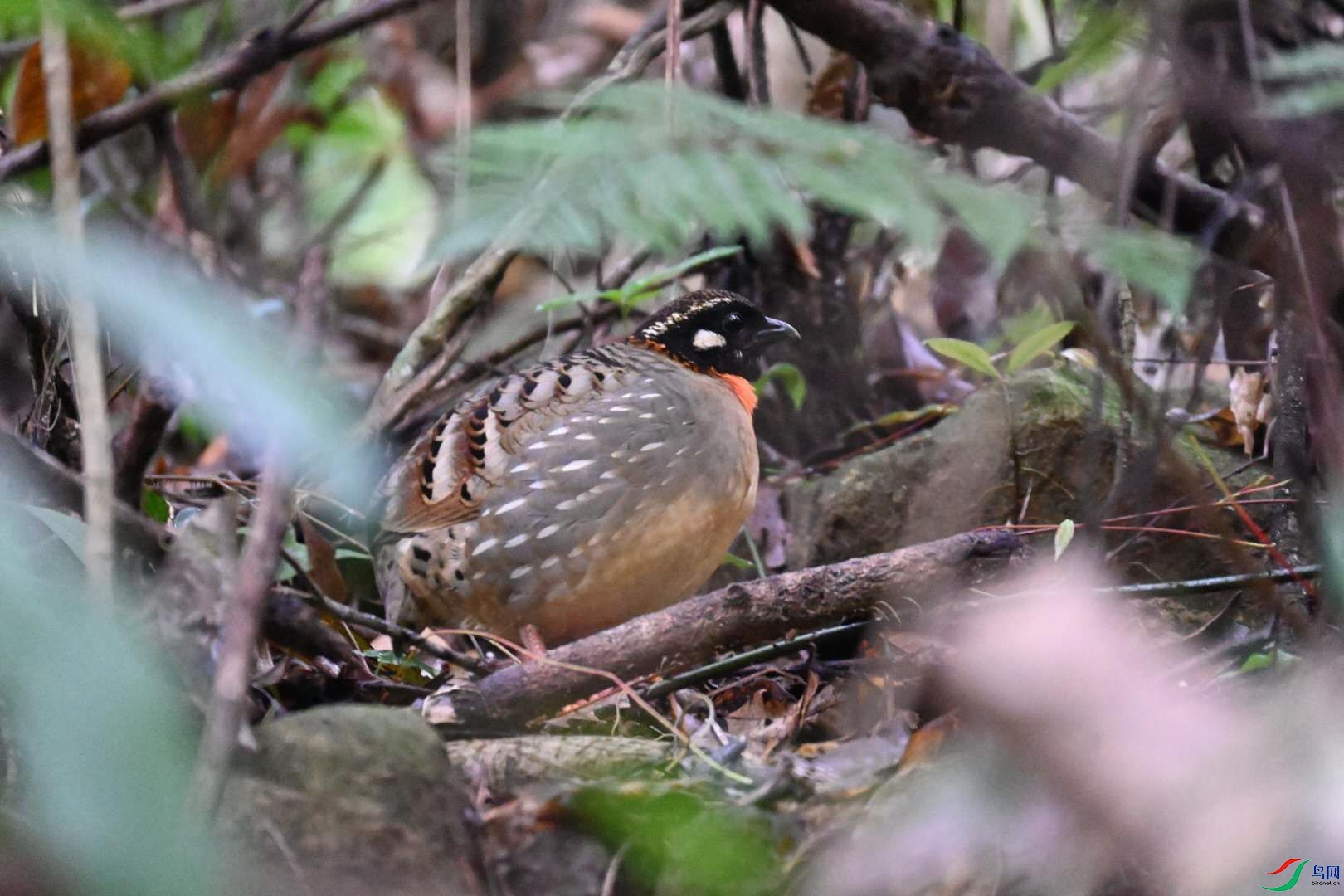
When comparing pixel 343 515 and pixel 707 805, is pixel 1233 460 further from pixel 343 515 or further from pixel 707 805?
pixel 343 515

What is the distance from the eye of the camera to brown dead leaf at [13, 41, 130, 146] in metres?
3.91

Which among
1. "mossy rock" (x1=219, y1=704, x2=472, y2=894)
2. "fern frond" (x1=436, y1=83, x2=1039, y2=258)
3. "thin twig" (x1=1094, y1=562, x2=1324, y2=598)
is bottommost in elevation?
"thin twig" (x1=1094, y1=562, x2=1324, y2=598)

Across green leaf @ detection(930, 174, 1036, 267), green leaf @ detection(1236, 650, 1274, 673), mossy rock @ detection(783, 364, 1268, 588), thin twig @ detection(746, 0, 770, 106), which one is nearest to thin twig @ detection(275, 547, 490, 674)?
green leaf @ detection(930, 174, 1036, 267)

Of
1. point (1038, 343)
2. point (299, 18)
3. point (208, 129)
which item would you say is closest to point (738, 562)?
point (1038, 343)

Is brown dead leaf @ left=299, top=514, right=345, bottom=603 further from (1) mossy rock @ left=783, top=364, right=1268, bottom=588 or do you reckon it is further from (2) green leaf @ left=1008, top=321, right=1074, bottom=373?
(2) green leaf @ left=1008, top=321, right=1074, bottom=373

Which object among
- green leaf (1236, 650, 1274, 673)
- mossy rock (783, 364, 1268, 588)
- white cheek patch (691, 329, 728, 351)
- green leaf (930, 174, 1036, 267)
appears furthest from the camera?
white cheek patch (691, 329, 728, 351)

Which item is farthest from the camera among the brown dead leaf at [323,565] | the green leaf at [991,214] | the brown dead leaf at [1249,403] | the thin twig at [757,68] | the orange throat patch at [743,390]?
the thin twig at [757,68]

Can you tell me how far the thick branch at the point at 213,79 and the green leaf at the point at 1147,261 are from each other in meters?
2.53

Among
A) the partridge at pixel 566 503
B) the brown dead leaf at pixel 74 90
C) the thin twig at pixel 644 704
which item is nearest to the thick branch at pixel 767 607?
the thin twig at pixel 644 704

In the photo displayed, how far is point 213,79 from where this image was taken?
3.74 meters

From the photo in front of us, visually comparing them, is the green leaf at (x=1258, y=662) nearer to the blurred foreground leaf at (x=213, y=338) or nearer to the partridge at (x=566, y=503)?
the partridge at (x=566, y=503)

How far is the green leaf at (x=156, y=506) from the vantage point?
332cm

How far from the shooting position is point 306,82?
7.00 m

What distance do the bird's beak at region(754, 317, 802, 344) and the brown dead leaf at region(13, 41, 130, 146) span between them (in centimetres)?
223
